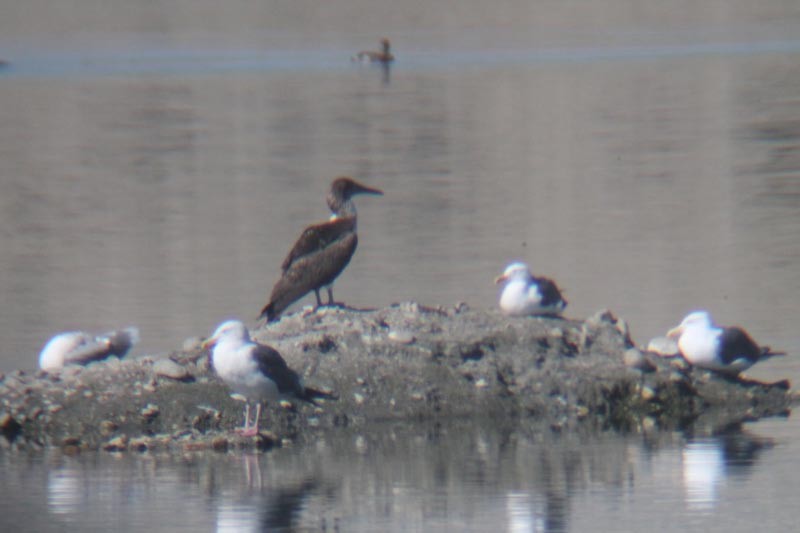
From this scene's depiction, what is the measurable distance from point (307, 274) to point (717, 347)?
11.1ft

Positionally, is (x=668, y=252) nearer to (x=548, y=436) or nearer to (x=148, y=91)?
(x=548, y=436)

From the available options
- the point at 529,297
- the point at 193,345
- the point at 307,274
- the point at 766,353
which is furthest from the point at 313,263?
the point at 766,353

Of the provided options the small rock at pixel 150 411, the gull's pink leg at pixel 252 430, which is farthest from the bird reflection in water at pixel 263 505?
the small rock at pixel 150 411

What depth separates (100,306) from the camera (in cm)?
1673

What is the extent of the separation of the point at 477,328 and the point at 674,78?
36.5 m

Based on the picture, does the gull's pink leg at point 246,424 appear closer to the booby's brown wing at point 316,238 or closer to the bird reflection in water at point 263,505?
the bird reflection in water at point 263,505

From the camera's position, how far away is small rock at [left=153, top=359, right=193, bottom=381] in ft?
38.9

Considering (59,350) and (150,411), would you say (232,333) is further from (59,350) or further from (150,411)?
(59,350)

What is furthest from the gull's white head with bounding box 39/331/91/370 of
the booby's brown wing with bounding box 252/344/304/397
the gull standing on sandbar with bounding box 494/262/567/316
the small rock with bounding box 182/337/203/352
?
the gull standing on sandbar with bounding box 494/262/567/316

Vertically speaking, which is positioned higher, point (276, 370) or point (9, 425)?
point (276, 370)

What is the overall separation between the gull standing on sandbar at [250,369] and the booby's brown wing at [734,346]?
2.92 m

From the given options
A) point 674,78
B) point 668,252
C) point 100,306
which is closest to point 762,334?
point 668,252

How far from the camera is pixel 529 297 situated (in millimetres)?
12922

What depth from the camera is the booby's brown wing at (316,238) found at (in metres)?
14.1
